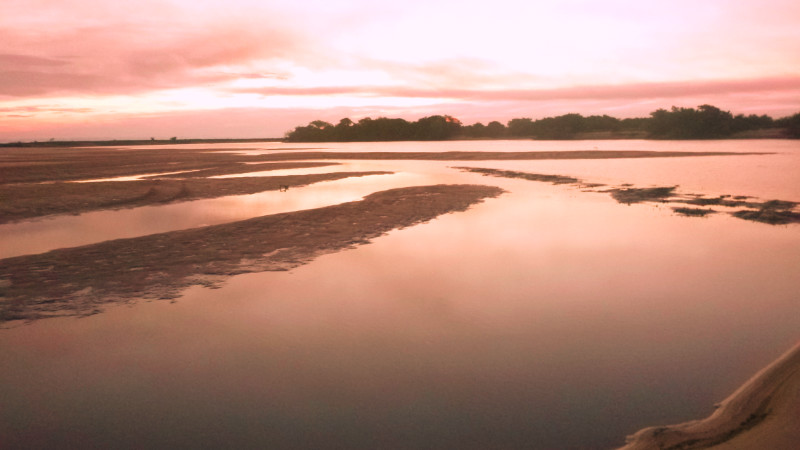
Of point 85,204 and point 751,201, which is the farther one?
point 85,204

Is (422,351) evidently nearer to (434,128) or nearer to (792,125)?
(792,125)

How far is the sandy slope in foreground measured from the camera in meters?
3.83

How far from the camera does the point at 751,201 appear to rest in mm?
17297

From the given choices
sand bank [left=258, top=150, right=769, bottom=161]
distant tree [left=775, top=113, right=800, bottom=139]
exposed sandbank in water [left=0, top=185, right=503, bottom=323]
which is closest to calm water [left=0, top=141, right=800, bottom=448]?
exposed sandbank in water [left=0, top=185, right=503, bottom=323]

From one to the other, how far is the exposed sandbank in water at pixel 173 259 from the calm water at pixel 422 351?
2.21 feet

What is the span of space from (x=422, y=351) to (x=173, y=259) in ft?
→ 21.4

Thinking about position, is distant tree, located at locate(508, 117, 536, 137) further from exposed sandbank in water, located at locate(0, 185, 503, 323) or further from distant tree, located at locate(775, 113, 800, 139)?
exposed sandbank in water, located at locate(0, 185, 503, 323)

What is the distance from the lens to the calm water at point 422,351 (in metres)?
4.40

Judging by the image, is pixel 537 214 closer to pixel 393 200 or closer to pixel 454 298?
pixel 393 200

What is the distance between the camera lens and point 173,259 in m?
10.3

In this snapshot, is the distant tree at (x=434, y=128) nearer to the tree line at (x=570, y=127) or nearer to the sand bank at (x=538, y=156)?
the tree line at (x=570, y=127)

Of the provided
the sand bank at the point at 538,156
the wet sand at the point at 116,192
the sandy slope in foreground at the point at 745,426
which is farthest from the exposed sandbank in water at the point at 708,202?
the sand bank at the point at 538,156

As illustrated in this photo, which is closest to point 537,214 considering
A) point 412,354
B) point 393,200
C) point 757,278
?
point 393,200

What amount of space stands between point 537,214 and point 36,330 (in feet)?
43.4
